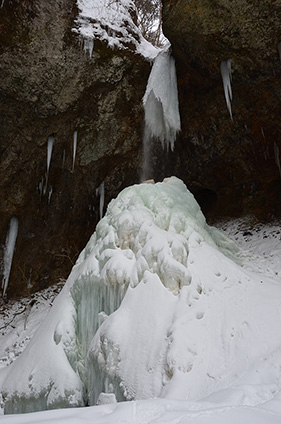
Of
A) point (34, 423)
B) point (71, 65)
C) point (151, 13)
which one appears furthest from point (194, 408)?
point (151, 13)

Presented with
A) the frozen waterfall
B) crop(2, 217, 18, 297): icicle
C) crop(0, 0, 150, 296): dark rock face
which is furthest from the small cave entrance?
crop(2, 217, 18, 297): icicle

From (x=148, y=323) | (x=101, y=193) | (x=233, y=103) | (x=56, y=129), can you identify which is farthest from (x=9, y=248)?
(x=233, y=103)

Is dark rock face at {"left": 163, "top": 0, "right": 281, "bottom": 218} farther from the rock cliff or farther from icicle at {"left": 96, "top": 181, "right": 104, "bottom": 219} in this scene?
icicle at {"left": 96, "top": 181, "right": 104, "bottom": 219}

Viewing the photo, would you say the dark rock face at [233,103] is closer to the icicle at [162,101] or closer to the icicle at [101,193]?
the icicle at [162,101]

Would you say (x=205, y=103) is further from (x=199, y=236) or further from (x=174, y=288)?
(x=174, y=288)

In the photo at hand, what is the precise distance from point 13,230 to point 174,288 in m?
6.35

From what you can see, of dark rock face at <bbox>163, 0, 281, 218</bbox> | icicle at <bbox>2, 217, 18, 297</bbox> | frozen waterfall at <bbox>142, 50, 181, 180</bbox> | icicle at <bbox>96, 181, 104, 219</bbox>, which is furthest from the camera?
icicle at <bbox>96, 181, 104, 219</bbox>

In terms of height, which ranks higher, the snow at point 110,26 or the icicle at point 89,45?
the snow at point 110,26

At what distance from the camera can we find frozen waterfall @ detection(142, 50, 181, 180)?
8312 mm

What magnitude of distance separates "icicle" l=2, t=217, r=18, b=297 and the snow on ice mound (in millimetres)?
4697

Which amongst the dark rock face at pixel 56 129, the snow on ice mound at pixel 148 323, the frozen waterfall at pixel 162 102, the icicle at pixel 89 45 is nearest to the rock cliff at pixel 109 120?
the dark rock face at pixel 56 129

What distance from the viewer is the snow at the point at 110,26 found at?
7.82 m

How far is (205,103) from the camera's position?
8.95 meters

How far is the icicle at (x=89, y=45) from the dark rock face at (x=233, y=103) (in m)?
1.70
